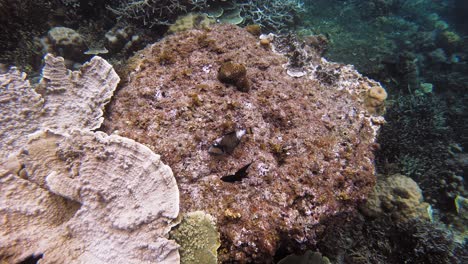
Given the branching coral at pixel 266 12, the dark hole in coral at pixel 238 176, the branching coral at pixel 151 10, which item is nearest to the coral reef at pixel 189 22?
the branching coral at pixel 151 10

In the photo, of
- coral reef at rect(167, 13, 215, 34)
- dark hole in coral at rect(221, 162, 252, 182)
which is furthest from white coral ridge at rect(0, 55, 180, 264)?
coral reef at rect(167, 13, 215, 34)

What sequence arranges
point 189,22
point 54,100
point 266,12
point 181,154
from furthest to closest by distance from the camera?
point 266,12
point 189,22
point 54,100
point 181,154

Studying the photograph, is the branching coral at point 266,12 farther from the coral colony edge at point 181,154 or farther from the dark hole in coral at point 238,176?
the dark hole in coral at point 238,176

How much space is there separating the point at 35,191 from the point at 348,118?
13.9 feet

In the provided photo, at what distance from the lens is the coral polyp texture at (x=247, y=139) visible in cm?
268

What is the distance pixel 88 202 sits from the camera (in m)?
2.37

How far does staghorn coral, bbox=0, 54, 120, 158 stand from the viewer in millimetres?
2836

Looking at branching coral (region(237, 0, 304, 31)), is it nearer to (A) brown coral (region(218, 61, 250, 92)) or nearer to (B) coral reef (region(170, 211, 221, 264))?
(A) brown coral (region(218, 61, 250, 92))

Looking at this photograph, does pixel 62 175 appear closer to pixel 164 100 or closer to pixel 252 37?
pixel 164 100

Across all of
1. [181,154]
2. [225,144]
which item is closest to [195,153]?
[181,154]

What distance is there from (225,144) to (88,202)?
4.95 ft

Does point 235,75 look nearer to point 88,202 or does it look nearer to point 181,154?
point 181,154

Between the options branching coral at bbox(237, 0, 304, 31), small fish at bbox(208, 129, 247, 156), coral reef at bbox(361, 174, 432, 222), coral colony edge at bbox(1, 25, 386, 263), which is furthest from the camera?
branching coral at bbox(237, 0, 304, 31)

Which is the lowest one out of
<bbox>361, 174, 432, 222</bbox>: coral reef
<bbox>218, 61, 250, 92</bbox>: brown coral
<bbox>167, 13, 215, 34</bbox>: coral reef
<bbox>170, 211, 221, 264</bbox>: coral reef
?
<bbox>361, 174, 432, 222</bbox>: coral reef
